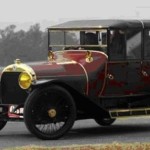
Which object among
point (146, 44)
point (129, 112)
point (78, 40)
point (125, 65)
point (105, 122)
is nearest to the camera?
point (129, 112)

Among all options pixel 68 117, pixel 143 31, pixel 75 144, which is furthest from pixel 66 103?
pixel 143 31

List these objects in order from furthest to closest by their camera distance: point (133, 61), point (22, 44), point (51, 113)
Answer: point (22, 44)
point (133, 61)
point (51, 113)

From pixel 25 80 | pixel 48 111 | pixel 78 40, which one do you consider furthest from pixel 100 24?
pixel 48 111

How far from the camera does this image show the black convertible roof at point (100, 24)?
15.1m

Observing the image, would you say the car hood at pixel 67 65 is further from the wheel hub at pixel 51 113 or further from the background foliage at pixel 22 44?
the background foliage at pixel 22 44

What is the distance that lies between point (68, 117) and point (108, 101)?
1130mm

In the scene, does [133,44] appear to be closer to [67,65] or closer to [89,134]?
[67,65]

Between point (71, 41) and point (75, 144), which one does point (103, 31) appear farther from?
point (75, 144)

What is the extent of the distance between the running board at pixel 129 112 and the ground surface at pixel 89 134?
0.31 m

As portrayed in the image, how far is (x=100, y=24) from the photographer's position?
15.1 m

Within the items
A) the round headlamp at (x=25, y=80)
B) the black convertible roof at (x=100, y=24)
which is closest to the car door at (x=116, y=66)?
the black convertible roof at (x=100, y=24)

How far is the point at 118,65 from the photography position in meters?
15.1

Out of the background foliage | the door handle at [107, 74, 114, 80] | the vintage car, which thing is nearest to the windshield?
the vintage car

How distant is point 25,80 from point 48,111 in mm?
629
